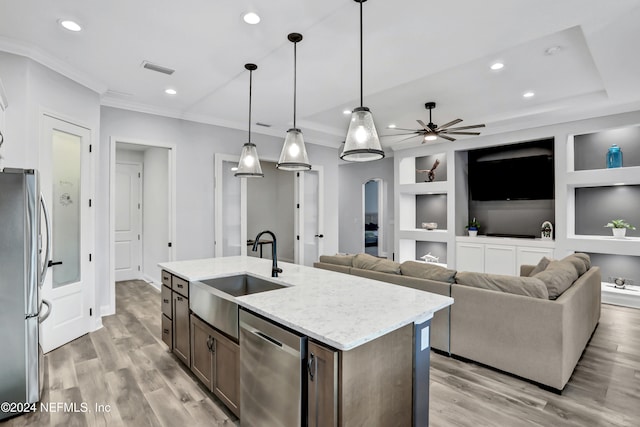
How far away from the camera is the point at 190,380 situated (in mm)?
2592

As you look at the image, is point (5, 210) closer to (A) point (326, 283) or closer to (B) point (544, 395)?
(A) point (326, 283)

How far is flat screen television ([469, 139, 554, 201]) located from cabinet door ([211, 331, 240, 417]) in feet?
19.0

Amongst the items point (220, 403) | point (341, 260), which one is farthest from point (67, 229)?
point (341, 260)

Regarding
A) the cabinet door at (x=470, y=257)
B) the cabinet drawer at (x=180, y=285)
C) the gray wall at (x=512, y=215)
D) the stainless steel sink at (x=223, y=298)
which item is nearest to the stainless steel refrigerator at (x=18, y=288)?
the cabinet drawer at (x=180, y=285)

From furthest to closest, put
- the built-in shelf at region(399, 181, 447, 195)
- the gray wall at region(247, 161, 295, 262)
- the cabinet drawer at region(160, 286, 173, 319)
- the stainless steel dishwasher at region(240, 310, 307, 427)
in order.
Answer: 1. the gray wall at region(247, 161, 295, 262)
2. the built-in shelf at region(399, 181, 447, 195)
3. the cabinet drawer at region(160, 286, 173, 319)
4. the stainless steel dishwasher at region(240, 310, 307, 427)

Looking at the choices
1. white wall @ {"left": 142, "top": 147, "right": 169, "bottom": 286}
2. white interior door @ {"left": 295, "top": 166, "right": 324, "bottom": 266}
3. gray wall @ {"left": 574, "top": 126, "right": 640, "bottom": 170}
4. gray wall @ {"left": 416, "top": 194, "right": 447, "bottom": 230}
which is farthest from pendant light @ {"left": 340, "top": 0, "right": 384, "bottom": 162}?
gray wall @ {"left": 416, "top": 194, "right": 447, "bottom": 230}

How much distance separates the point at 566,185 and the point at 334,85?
13.4 feet

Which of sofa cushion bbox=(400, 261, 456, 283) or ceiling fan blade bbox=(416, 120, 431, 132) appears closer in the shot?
sofa cushion bbox=(400, 261, 456, 283)

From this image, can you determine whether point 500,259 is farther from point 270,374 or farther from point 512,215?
point 270,374

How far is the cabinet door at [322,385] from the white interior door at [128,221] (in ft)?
20.1

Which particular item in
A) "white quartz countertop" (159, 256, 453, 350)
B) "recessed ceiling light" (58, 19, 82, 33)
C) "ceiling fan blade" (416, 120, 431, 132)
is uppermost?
"recessed ceiling light" (58, 19, 82, 33)

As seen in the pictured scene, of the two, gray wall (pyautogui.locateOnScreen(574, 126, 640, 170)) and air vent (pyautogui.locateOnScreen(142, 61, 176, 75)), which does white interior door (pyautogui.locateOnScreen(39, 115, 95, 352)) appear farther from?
gray wall (pyautogui.locateOnScreen(574, 126, 640, 170))

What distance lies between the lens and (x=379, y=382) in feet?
4.93

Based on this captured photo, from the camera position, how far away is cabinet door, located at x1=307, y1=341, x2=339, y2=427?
133 cm
